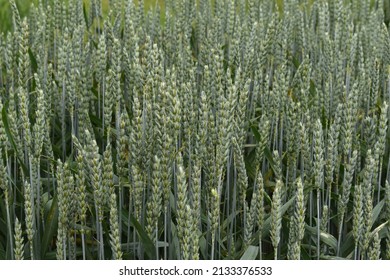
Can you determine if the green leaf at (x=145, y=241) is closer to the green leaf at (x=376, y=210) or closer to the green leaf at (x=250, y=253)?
the green leaf at (x=250, y=253)

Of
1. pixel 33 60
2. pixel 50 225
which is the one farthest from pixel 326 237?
pixel 33 60

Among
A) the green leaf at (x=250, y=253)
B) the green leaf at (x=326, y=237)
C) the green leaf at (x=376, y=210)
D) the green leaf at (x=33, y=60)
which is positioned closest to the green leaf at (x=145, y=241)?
the green leaf at (x=250, y=253)

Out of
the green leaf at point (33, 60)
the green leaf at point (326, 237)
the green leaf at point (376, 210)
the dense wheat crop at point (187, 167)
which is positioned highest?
the green leaf at point (33, 60)

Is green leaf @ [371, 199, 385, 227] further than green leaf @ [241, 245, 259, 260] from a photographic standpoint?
Yes

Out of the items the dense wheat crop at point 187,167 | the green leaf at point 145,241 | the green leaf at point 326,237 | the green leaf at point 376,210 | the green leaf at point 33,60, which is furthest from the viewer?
the green leaf at point 33,60

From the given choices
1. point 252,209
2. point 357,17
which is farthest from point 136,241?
point 357,17

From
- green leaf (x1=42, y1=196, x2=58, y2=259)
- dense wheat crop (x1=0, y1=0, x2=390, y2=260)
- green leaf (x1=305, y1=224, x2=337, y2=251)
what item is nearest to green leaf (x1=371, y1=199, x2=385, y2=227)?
dense wheat crop (x1=0, y1=0, x2=390, y2=260)

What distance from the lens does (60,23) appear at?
3240 millimetres

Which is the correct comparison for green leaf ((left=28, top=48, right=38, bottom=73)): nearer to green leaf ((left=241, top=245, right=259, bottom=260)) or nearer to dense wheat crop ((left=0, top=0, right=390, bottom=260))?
dense wheat crop ((left=0, top=0, right=390, bottom=260))

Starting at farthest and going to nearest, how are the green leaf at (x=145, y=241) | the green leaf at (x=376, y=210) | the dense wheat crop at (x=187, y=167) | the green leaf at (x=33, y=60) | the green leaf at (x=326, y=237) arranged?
the green leaf at (x=33, y=60) < the green leaf at (x=376, y=210) < the green leaf at (x=326, y=237) < the green leaf at (x=145, y=241) < the dense wheat crop at (x=187, y=167)

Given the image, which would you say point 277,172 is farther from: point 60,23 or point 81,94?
point 60,23

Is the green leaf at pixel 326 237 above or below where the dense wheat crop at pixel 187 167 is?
below

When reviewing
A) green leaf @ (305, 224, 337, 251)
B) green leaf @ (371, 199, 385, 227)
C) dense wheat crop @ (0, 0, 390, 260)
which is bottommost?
green leaf @ (305, 224, 337, 251)
